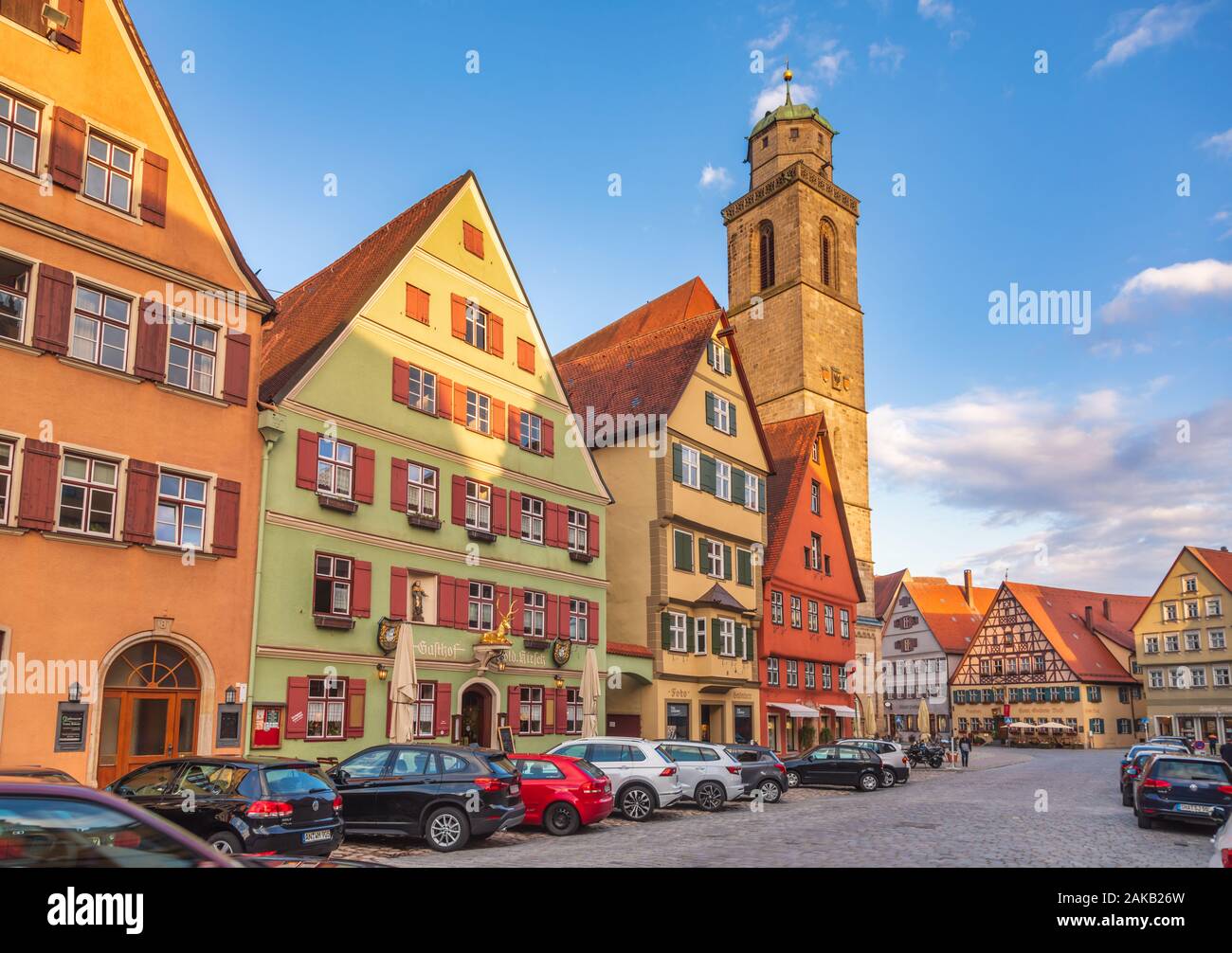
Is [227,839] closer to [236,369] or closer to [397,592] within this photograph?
[236,369]

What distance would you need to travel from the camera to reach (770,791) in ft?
91.7

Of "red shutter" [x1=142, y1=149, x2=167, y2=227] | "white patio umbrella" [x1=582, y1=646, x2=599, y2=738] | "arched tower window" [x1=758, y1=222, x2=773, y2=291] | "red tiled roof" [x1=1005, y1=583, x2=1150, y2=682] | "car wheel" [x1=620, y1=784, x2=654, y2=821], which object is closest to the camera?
"red shutter" [x1=142, y1=149, x2=167, y2=227]

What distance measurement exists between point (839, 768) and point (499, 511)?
1335 centimetres

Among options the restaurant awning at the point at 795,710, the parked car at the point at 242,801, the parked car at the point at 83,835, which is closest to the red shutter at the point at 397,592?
the parked car at the point at 242,801

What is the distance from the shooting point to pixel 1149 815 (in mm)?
20781

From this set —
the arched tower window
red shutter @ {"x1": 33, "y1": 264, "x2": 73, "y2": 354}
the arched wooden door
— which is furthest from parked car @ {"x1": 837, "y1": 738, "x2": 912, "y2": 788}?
the arched tower window

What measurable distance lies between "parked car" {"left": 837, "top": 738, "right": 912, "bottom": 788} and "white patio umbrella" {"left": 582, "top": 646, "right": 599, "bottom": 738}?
330 inches

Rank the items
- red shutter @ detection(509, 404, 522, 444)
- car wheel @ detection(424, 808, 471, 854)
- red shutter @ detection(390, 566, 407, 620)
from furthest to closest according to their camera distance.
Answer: red shutter @ detection(509, 404, 522, 444) → red shutter @ detection(390, 566, 407, 620) → car wheel @ detection(424, 808, 471, 854)

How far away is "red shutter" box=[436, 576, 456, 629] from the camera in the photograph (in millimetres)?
27812

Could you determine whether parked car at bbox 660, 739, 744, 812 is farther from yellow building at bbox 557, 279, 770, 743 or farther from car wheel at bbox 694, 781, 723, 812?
yellow building at bbox 557, 279, 770, 743

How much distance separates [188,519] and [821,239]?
60514 millimetres

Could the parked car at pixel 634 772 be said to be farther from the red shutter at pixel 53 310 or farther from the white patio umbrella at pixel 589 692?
the red shutter at pixel 53 310

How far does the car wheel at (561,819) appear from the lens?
63.7 feet
